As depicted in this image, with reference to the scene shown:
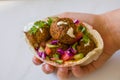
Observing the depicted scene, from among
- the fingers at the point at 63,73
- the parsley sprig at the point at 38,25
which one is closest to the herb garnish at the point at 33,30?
the parsley sprig at the point at 38,25

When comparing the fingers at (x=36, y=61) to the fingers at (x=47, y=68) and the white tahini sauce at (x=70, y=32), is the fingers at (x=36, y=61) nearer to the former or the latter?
the fingers at (x=47, y=68)

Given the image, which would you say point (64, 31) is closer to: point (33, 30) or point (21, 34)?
point (33, 30)

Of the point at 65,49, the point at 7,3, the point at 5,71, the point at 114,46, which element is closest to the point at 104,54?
the point at 114,46

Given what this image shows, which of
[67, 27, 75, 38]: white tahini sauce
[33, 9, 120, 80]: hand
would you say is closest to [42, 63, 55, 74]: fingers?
[33, 9, 120, 80]: hand

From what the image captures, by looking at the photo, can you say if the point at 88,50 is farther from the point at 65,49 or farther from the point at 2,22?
the point at 2,22

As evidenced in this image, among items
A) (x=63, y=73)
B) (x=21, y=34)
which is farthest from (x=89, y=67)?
(x=21, y=34)

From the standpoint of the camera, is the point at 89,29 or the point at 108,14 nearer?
the point at 89,29
